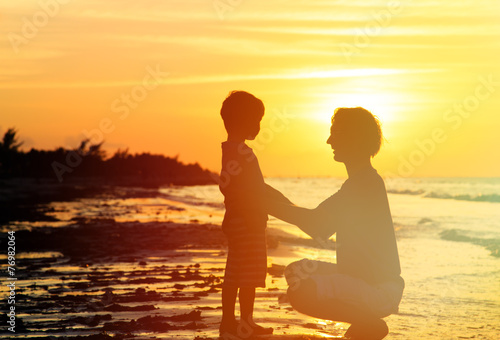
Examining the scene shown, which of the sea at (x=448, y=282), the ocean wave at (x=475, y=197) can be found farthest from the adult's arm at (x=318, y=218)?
the ocean wave at (x=475, y=197)

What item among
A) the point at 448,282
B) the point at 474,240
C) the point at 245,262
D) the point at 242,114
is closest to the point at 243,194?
the point at 245,262

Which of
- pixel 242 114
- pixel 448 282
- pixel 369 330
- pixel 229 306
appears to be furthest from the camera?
pixel 448 282

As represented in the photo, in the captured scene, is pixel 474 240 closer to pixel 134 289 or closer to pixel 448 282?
pixel 448 282

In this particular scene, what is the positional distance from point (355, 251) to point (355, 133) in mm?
1074

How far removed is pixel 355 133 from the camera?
539 cm

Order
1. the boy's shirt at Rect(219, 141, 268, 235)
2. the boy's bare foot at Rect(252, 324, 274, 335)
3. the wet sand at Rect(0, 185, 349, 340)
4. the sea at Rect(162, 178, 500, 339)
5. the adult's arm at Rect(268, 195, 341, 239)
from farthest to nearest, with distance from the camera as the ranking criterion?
the sea at Rect(162, 178, 500, 339), the wet sand at Rect(0, 185, 349, 340), the boy's bare foot at Rect(252, 324, 274, 335), the boy's shirt at Rect(219, 141, 268, 235), the adult's arm at Rect(268, 195, 341, 239)

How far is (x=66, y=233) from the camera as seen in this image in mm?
18328

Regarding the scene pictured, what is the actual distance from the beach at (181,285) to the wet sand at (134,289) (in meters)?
0.02

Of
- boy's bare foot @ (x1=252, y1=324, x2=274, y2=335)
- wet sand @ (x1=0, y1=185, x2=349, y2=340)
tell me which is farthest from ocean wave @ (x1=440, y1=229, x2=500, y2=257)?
boy's bare foot @ (x1=252, y1=324, x2=274, y2=335)

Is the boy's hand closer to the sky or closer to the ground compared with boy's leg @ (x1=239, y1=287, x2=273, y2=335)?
closer to the sky

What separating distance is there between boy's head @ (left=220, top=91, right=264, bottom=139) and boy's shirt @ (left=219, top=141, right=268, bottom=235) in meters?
0.27

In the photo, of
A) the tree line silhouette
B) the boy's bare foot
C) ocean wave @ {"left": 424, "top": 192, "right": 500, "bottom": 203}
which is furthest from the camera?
the tree line silhouette

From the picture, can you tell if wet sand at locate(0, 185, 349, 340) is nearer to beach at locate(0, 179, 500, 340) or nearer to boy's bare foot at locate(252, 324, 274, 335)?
beach at locate(0, 179, 500, 340)

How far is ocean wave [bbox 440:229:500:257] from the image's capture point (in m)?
16.0
